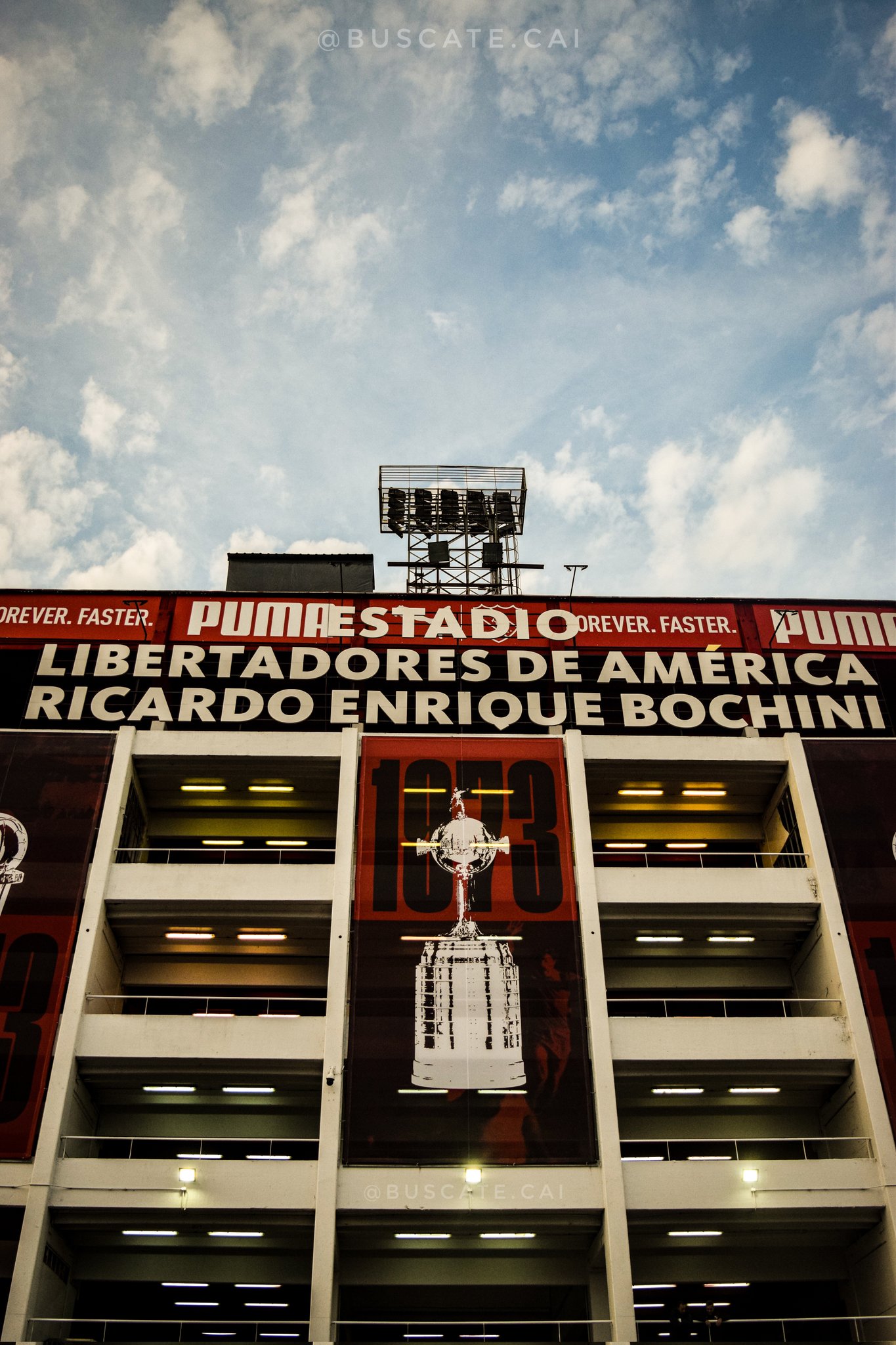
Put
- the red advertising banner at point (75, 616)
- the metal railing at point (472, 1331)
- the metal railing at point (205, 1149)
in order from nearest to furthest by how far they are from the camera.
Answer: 1. the metal railing at point (472, 1331)
2. the metal railing at point (205, 1149)
3. the red advertising banner at point (75, 616)

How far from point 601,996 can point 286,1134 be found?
1058 cm

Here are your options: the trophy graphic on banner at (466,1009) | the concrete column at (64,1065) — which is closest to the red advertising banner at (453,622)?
the concrete column at (64,1065)

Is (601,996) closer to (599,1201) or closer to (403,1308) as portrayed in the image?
(599,1201)

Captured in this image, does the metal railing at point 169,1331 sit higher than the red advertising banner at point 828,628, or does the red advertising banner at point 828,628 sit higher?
the red advertising banner at point 828,628

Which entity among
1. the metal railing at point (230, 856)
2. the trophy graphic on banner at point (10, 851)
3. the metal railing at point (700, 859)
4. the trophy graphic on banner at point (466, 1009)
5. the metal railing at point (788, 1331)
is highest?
the metal railing at point (230, 856)

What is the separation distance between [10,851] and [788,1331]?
27.0 metres

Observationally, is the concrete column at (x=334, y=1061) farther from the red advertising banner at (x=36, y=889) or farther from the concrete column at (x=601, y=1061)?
the red advertising banner at (x=36, y=889)

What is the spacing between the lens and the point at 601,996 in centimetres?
2845

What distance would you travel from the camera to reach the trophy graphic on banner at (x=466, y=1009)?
89.0ft

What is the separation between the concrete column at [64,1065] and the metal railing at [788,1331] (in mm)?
16289

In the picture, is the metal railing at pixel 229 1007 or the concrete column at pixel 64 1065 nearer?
the concrete column at pixel 64 1065

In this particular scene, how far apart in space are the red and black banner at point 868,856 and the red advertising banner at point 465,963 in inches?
338

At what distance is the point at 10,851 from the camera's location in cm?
3036

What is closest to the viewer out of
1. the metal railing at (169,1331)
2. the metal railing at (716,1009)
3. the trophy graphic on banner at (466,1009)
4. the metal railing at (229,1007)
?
the metal railing at (169,1331)
